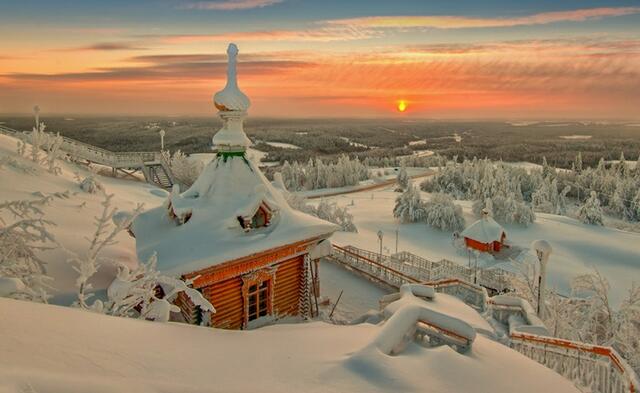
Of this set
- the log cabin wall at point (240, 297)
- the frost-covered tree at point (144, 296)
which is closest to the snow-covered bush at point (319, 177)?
the log cabin wall at point (240, 297)

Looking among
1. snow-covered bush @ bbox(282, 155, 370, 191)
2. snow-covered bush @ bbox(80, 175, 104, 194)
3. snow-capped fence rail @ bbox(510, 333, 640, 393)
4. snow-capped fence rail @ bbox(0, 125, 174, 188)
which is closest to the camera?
snow-capped fence rail @ bbox(510, 333, 640, 393)

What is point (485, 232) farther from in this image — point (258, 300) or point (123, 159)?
point (123, 159)

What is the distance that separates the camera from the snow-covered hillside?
14.3ft

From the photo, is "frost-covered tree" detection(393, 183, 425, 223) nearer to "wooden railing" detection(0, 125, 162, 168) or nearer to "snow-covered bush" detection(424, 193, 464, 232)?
"snow-covered bush" detection(424, 193, 464, 232)

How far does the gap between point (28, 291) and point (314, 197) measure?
60329 mm

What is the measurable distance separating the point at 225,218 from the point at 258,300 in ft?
8.24

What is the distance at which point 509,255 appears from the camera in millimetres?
32781

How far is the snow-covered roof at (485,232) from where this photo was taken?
32062mm

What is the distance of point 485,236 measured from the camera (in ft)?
105

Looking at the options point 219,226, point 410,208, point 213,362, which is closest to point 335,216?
point 410,208

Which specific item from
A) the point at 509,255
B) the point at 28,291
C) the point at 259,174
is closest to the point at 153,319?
the point at 28,291

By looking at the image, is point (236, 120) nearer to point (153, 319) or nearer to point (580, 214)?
point (153, 319)

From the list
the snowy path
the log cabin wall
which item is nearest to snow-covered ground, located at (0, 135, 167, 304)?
the log cabin wall

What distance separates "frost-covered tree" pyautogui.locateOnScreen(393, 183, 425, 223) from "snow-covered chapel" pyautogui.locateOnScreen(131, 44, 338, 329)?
100 ft
